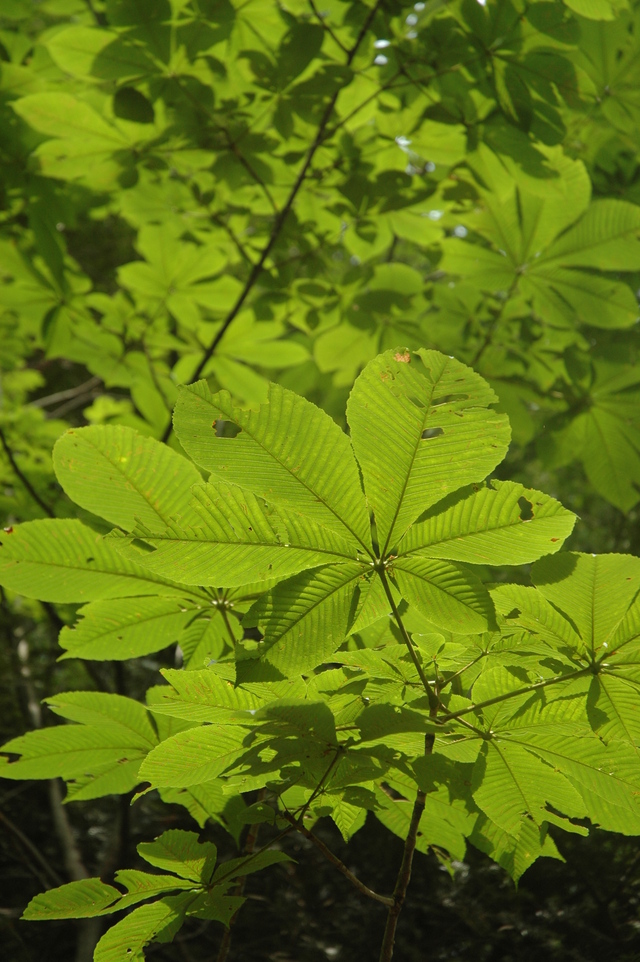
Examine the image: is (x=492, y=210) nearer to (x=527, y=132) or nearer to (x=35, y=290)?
(x=527, y=132)

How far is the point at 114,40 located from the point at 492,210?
105 centimetres

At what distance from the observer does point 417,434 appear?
23.1 inches

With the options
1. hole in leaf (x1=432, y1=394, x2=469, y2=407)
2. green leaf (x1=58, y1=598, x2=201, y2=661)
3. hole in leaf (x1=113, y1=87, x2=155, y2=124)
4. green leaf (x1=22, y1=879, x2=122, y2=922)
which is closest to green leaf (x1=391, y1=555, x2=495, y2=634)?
hole in leaf (x1=432, y1=394, x2=469, y2=407)

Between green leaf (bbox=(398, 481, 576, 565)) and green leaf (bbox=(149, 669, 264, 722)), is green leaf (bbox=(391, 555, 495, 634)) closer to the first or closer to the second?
green leaf (bbox=(398, 481, 576, 565))

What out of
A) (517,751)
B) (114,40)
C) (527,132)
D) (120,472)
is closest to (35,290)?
(114,40)

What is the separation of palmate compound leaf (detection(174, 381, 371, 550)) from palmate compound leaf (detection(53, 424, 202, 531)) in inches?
4.6

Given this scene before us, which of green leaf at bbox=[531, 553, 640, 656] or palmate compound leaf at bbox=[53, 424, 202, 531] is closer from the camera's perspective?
green leaf at bbox=[531, 553, 640, 656]

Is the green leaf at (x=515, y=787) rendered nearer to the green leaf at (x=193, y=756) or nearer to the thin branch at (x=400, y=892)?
the thin branch at (x=400, y=892)

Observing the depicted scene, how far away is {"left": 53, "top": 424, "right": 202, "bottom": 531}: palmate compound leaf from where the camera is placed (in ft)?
2.30

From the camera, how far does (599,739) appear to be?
63cm

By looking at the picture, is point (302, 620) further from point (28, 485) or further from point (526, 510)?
point (28, 485)

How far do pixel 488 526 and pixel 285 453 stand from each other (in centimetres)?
19

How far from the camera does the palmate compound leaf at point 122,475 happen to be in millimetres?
700

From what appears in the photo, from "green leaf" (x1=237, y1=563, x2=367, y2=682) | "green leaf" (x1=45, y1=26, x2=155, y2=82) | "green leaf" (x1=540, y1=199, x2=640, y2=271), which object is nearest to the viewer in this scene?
"green leaf" (x1=237, y1=563, x2=367, y2=682)
